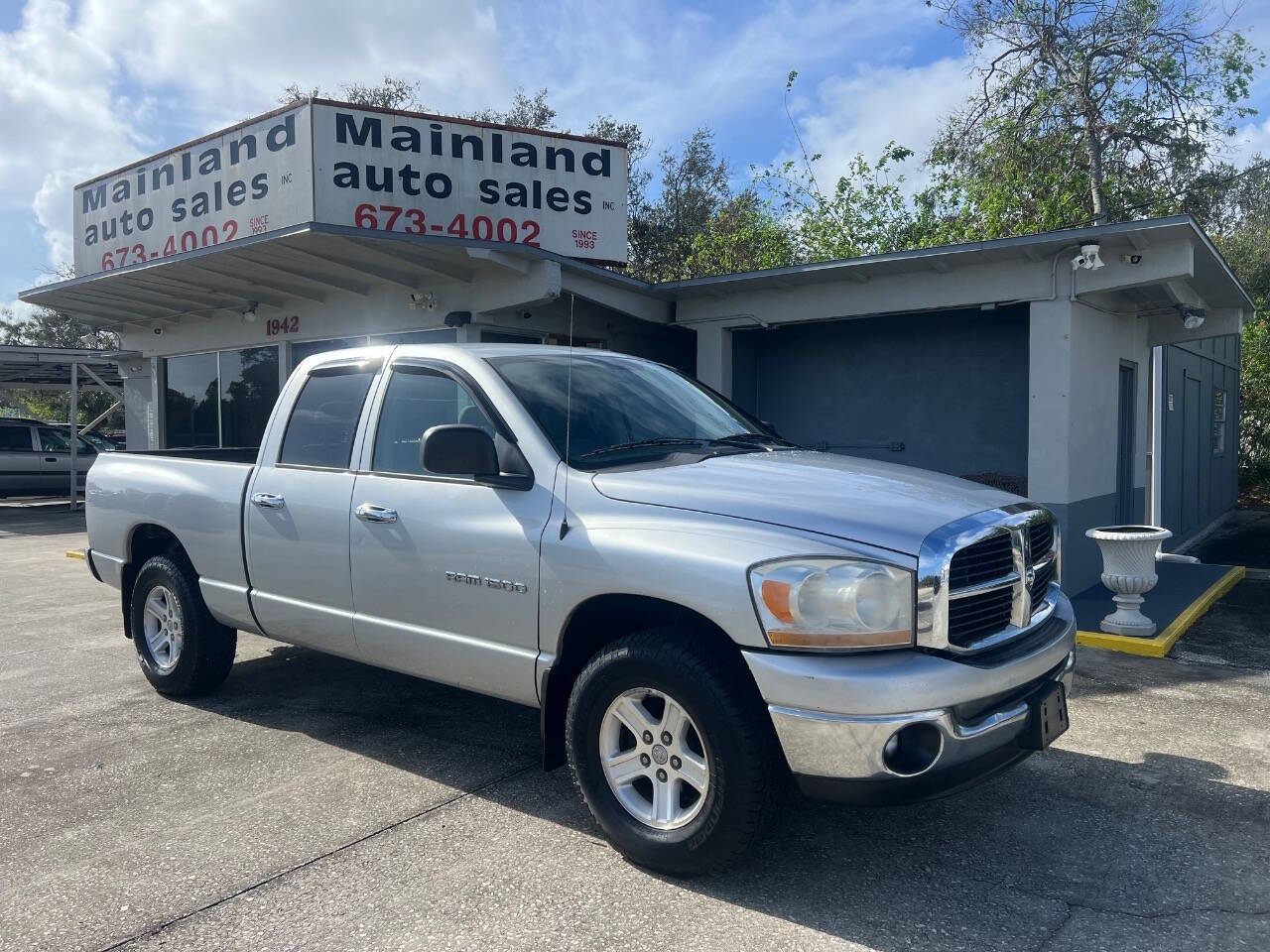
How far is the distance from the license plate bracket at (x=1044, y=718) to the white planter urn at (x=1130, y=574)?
14.0 ft

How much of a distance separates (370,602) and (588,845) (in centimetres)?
146

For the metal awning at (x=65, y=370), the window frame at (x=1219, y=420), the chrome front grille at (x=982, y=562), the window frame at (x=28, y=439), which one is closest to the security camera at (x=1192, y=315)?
the window frame at (x=1219, y=420)

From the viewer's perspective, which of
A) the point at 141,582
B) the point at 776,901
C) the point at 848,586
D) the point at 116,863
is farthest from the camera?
the point at 141,582

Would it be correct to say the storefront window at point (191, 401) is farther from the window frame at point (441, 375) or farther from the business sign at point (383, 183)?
the window frame at point (441, 375)

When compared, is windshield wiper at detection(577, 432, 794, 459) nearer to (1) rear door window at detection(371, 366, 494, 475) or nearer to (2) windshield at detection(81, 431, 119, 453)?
(1) rear door window at detection(371, 366, 494, 475)

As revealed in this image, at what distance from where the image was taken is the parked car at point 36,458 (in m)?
20.4

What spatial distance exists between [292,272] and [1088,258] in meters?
7.72

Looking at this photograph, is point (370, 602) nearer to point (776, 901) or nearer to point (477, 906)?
point (477, 906)

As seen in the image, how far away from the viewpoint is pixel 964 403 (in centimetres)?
1012

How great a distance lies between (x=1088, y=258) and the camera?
810 cm

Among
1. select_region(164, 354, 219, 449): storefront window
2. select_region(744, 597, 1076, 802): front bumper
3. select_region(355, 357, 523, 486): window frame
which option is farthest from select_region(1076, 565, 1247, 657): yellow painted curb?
select_region(164, 354, 219, 449): storefront window

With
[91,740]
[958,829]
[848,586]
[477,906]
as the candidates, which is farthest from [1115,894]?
[91,740]

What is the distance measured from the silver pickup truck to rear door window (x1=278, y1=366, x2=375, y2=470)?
2 cm

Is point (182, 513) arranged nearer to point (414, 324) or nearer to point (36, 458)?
point (414, 324)
